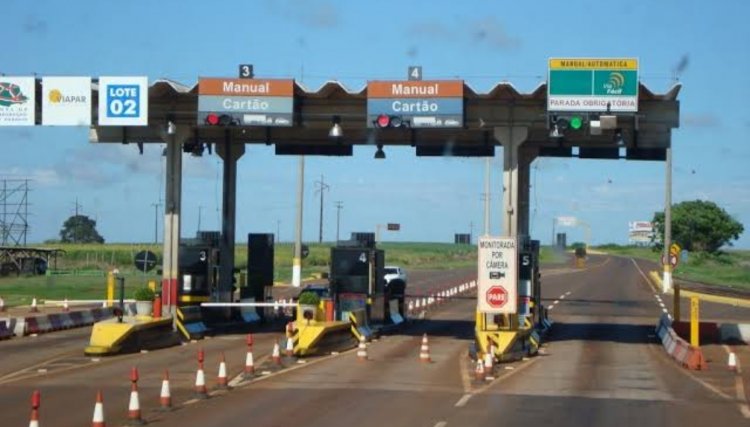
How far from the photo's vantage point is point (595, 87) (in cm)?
3019

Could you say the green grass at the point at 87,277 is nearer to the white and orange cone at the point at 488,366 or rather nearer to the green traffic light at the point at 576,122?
the green traffic light at the point at 576,122

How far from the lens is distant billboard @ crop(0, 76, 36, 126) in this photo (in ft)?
105

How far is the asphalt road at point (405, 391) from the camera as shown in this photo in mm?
16844

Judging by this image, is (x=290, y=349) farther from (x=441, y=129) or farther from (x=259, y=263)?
(x=259, y=263)

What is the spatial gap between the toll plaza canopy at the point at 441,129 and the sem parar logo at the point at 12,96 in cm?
202

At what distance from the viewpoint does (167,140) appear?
34.4 meters

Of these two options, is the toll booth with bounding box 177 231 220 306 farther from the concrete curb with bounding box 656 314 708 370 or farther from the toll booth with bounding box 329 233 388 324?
the concrete curb with bounding box 656 314 708 370

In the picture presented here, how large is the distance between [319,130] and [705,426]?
21702 millimetres

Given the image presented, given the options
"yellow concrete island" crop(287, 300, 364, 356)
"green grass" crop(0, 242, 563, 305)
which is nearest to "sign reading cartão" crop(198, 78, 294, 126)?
"yellow concrete island" crop(287, 300, 364, 356)

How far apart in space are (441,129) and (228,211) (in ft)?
33.1

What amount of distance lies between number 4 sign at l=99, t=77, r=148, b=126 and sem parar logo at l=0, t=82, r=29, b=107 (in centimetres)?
214

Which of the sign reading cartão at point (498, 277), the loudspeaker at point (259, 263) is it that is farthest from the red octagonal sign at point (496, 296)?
the loudspeaker at point (259, 263)

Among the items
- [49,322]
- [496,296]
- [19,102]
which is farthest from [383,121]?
[49,322]

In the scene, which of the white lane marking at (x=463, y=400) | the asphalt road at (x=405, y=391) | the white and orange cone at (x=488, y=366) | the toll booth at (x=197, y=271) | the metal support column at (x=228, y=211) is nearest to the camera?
the asphalt road at (x=405, y=391)
